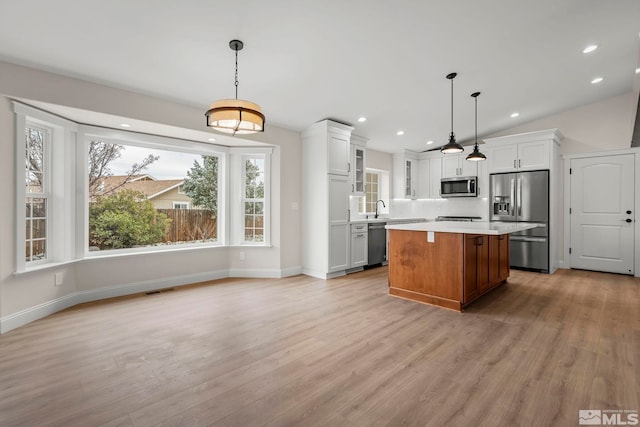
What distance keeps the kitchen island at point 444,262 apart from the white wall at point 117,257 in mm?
1902

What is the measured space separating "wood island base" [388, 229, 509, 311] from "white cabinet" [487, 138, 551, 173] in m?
2.21

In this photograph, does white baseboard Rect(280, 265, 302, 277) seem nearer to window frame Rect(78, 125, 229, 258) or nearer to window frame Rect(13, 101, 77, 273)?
window frame Rect(78, 125, 229, 258)

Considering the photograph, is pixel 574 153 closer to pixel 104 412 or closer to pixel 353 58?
pixel 353 58

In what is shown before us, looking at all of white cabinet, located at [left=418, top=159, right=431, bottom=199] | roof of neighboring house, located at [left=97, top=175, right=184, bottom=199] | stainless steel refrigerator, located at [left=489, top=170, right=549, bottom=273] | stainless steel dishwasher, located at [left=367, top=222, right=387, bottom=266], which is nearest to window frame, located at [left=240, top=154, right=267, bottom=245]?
roof of neighboring house, located at [left=97, top=175, right=184, bottom=199]

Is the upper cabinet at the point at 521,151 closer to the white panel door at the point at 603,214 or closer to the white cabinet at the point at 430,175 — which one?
the white panel door at the point at 603,214

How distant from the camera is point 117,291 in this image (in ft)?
12.9

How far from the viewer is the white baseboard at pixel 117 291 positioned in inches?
116

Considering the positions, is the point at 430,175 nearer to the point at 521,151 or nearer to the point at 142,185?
the point at 521,151

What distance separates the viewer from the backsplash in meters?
6.48

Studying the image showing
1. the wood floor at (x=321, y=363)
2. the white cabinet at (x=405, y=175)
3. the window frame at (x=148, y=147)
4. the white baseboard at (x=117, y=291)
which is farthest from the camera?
the white cabinet at (x=405, y=175)

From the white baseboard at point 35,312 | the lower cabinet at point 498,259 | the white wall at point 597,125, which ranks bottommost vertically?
the white baseboard at point 35,312

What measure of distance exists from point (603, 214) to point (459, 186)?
2.37 meters

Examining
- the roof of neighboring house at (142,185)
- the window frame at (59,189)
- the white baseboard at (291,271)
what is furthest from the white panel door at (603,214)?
the window frame at (59,189)

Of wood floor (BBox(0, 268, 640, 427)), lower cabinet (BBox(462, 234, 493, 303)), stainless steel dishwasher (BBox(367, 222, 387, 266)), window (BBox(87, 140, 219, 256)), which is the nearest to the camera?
wood floor (BBox(0, 268, 640, 427))
